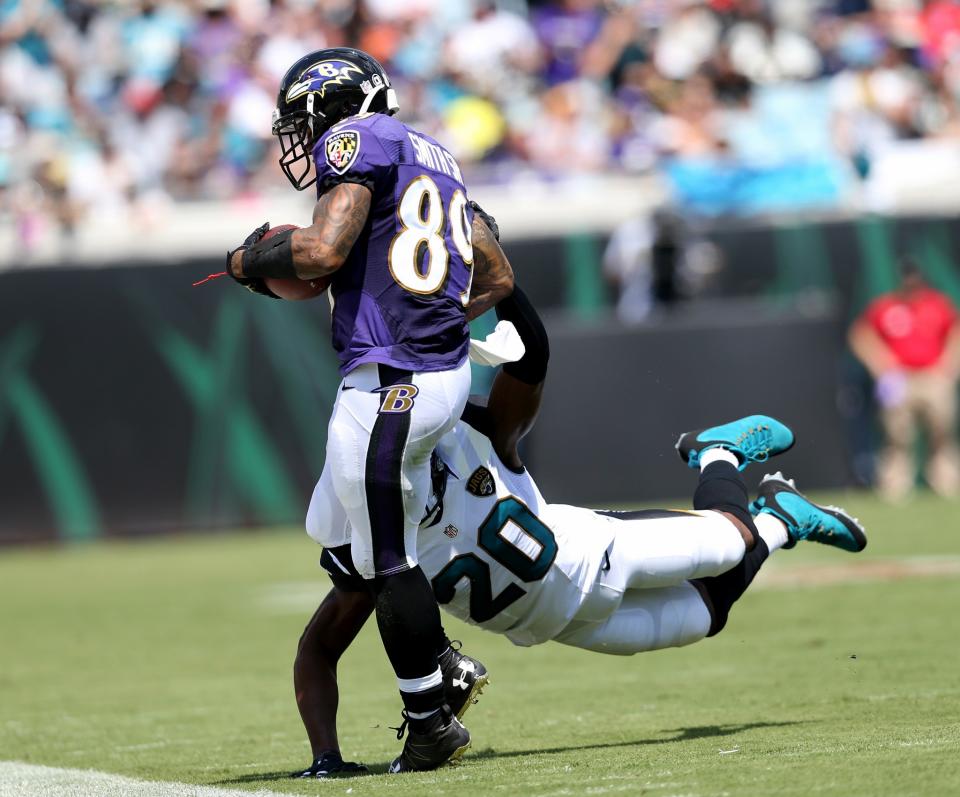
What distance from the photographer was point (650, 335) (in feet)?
45.9

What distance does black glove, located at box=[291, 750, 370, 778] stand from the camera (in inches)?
192

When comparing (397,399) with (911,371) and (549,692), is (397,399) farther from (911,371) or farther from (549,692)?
(911,371)

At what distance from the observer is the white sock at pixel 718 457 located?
5.80 meters

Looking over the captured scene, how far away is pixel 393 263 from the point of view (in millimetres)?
4770

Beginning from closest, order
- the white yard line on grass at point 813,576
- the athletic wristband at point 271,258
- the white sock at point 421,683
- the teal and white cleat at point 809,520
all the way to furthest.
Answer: the athletic wristband at point 271,258 < the white sock at point 421,683 < the teal and white cleat at point 809,520 < the white yard line on grass at point 813,576

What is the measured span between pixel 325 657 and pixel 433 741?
58 cm

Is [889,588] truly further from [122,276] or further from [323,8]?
[323,8]

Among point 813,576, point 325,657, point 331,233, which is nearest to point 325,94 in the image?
point 331,233

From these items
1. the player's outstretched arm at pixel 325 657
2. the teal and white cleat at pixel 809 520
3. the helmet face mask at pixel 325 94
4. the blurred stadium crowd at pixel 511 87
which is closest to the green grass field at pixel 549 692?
the player's outstretched arm at pixel 325 657

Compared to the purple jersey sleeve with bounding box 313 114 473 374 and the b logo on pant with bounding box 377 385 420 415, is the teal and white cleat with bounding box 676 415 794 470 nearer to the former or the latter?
the purple jersey sleeve with bounding box 313 114 473 374

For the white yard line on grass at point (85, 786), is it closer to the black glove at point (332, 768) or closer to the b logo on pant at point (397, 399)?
the black glove at point (332, 768)

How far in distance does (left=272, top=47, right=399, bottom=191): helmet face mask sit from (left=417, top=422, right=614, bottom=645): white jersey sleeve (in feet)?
3.24

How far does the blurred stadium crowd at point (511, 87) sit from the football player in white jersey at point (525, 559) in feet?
32.0

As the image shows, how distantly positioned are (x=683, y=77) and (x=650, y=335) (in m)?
3.77
